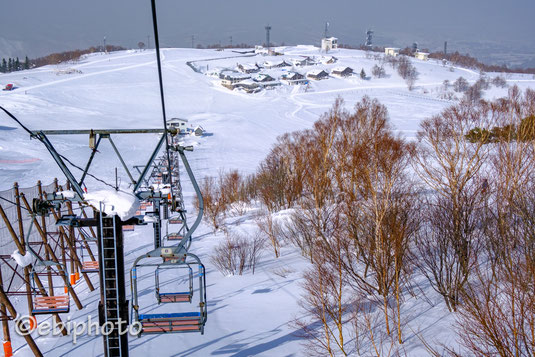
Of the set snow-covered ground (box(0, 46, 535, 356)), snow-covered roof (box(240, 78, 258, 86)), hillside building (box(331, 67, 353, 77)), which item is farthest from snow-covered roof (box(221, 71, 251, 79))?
hillside building (box(331, 67, 353, 77))

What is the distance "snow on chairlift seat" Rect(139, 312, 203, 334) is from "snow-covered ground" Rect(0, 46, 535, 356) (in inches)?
211

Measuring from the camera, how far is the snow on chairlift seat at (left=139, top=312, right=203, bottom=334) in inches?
271

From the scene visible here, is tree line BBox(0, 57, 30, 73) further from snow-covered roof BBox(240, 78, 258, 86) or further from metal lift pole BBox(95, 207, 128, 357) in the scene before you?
metal lift pole BBox(95, 207, 128, 357)

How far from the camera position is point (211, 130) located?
55969 millimetres

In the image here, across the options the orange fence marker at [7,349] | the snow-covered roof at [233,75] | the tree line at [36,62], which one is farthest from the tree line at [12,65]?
the orange fence marker at [7,349]

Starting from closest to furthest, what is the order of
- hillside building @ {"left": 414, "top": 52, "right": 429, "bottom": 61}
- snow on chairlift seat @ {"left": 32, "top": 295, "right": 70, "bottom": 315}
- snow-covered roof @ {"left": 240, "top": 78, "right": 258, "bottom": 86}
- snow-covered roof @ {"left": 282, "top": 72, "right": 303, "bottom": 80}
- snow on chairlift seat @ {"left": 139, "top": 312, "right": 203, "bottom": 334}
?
snow on chairlift seat @ {"left": 139, "top": 312, "right": 203, "bottom": 334}
snow on chairlift seat @ {"left": 32, "top": 295, "right": 70, "bottom": 315}
snow-covered roof @ {"left": 240, "top": 78, "right": 258, "bottom": 86}
snow-covered roof @ {"left": 282, "top": 72, "right": 303, "bottom": 80}
hillside building @ {"left": 414, "top": 52, "right": 429, "bottom": 61}

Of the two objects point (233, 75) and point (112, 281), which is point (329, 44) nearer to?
point (233, 75)

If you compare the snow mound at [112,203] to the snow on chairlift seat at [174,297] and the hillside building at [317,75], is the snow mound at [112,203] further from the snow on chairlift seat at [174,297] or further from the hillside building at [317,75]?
the hillside building at [317,75]

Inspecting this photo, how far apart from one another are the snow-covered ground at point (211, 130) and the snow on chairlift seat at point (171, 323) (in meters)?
5.35

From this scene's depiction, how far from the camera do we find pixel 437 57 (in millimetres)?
145875

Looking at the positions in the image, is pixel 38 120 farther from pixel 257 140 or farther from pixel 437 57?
pixel 437 57

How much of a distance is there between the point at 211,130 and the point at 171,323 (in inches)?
1976

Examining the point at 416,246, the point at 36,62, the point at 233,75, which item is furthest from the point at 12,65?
the point at 416,246

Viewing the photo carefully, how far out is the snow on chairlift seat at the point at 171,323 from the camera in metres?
6.87
